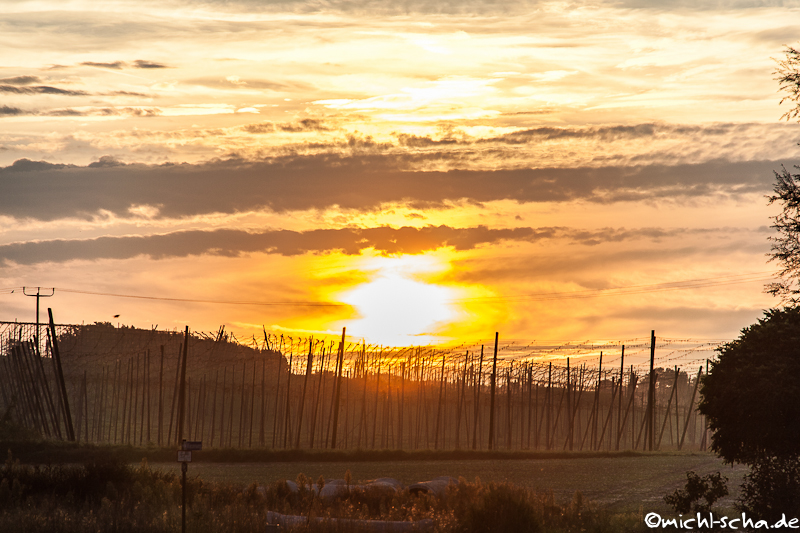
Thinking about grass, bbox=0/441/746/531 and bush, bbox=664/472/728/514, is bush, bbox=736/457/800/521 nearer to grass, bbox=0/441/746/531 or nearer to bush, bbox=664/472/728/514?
bush, bbox=664/472/728/514

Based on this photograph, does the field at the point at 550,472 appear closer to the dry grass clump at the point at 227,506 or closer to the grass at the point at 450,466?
the grass at the point at 450,466

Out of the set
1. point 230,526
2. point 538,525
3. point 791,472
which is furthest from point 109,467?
point 791,472

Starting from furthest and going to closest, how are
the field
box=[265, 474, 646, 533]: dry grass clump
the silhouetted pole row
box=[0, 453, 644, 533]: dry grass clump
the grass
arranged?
the silhouetted pole row → the grass → the field → box=[265, 474, 646, 533]: dry grass clump → box=[0, 453, 644, 533]: dry grass clump

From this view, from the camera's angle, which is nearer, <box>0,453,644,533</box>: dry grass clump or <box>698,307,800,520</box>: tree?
<box>698,307,800,520</box>: tree

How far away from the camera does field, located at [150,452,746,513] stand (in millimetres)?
24984

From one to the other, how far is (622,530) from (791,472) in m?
3.53

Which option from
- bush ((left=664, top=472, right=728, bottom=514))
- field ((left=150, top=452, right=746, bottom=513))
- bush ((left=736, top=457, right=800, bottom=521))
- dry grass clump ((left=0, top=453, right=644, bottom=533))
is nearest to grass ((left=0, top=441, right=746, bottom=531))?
field ((left=150, top=452, right=746, bottom=513))

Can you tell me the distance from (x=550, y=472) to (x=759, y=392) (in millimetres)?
19745

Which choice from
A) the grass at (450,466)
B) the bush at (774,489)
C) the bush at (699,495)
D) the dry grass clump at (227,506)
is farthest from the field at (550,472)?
the bush at (774,489)

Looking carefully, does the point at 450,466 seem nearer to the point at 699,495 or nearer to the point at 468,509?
the point at 468,509

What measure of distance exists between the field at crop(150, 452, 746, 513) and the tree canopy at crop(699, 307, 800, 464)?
16.1 ft

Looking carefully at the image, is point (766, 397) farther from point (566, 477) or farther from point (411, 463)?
point (411, 463)

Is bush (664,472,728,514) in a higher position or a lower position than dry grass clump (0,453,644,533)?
higher

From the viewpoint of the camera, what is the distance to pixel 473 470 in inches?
1342
